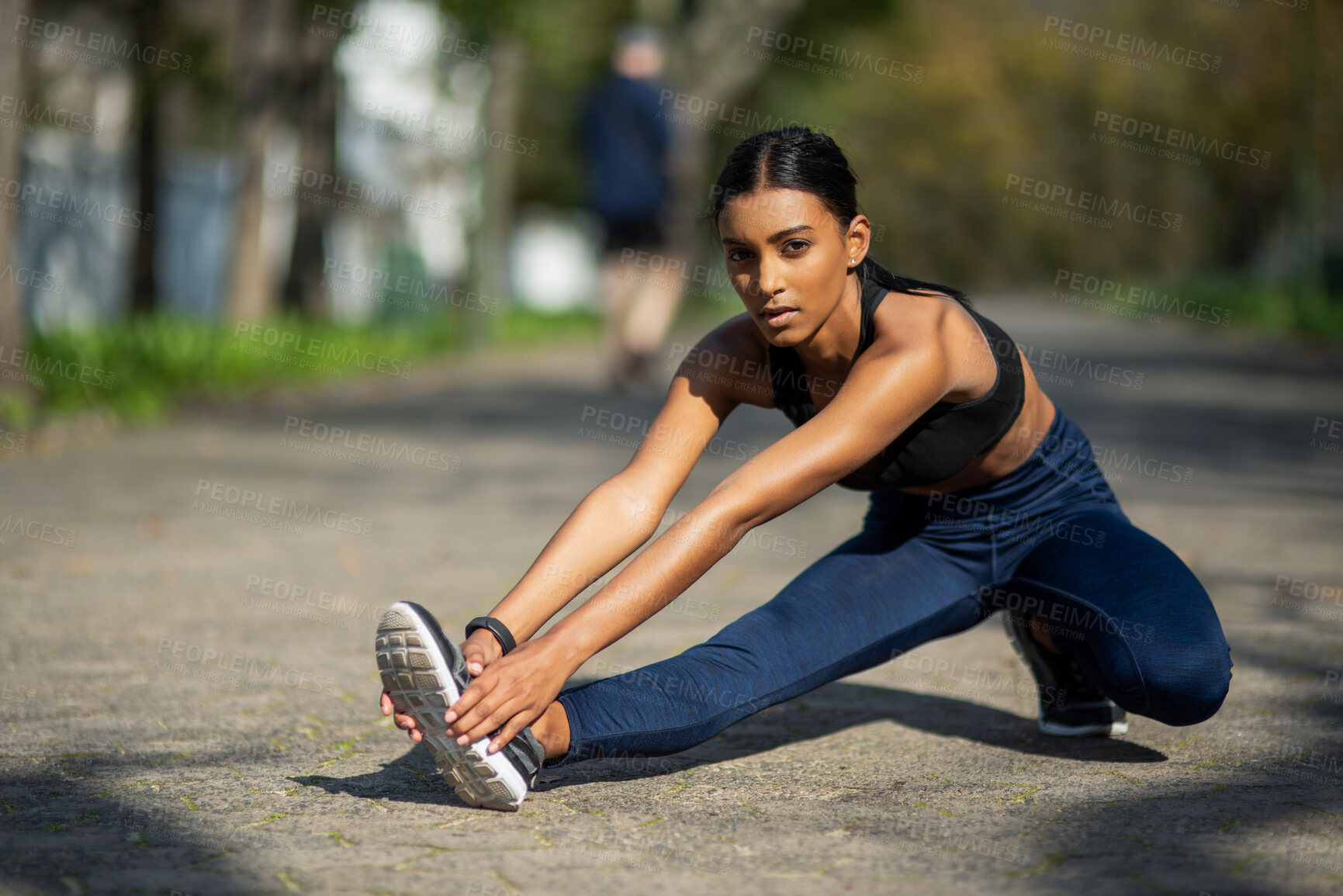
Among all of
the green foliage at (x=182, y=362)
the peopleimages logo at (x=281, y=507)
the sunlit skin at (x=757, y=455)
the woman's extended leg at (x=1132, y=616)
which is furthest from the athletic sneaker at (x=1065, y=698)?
the green foliage at (x=182, y=362)

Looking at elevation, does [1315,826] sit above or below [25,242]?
below

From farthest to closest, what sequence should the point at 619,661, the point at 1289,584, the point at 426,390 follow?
the point at 426,390 < the point at 1289,584 < the point at 619,661

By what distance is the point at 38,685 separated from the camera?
3787 mm

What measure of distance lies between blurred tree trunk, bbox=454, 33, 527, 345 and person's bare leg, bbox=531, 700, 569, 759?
1468 cm

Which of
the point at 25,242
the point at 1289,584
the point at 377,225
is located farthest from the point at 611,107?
the point at 377,225

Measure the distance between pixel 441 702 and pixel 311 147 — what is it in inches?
563

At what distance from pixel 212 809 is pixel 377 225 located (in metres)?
22.7

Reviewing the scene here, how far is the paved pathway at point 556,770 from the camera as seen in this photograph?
2.41 metres

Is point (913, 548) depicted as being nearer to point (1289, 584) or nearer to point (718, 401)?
point (718, 401)

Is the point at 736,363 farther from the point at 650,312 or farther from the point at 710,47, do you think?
the point at 710,47

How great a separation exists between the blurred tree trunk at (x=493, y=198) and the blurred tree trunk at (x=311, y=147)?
192cm

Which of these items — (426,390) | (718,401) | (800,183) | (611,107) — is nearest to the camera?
(800,183)

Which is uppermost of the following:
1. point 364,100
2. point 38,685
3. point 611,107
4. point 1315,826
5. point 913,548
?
point 364,100

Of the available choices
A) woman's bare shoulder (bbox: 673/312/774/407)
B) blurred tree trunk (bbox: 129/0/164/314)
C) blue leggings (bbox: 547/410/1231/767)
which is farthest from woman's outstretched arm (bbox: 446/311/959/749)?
blurred tree trunk (bbox: 129/0/164/314)
